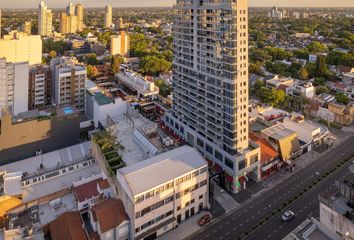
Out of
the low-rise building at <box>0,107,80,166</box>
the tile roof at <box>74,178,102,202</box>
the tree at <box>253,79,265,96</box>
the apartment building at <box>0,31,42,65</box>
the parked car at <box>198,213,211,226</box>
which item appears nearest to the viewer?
the parked car at <box>198,213,211,226</box>

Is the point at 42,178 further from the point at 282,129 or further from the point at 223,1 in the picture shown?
the point at 282,129

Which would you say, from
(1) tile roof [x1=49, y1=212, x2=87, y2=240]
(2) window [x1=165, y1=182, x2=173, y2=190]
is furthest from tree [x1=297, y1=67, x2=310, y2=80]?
(1) tile roof [x1=49, y1=212, x2=87, y2=240]

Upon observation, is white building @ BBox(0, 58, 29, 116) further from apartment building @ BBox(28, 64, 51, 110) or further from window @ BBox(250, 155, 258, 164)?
window @ BBox(250, 155, 258, 164)

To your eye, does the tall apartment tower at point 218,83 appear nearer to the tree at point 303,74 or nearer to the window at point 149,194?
the window at point 149,194

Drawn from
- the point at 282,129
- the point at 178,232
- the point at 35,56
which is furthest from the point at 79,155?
the point at 35,56

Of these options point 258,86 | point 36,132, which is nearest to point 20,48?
point 36,132

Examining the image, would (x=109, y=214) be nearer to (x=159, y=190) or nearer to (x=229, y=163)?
(x=159, y=190)
